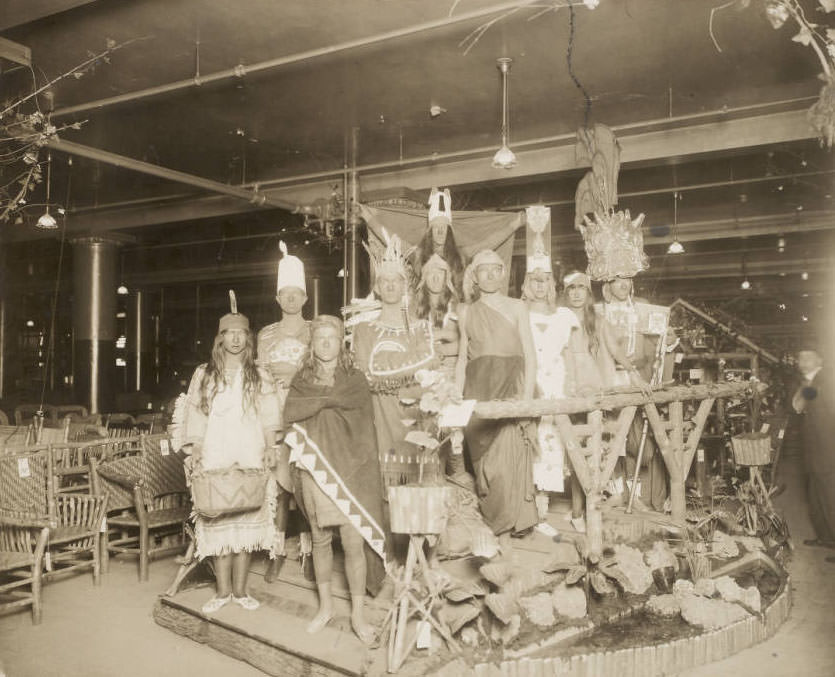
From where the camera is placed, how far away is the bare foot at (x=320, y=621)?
407cm

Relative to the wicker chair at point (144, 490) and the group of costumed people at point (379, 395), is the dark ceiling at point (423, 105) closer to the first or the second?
the group of costumed people at point (379, 395)

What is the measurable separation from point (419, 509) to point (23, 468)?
10.4 feet

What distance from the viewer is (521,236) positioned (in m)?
14.0

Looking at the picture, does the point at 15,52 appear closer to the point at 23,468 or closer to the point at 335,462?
the point at 23,468

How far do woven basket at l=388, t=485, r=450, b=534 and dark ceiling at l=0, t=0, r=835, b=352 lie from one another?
8.99 feet

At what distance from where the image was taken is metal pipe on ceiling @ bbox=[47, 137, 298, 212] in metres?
7.71

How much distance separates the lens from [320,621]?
4102 mm

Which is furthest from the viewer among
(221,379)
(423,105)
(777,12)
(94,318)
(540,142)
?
(94,318)

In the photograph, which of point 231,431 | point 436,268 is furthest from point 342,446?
point 436,268

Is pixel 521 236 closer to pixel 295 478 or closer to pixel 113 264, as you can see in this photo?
pixel 113 264

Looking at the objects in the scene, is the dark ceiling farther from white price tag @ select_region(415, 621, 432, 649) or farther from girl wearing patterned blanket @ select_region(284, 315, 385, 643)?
white price tag @ select_region(415, 621, 432, 649)

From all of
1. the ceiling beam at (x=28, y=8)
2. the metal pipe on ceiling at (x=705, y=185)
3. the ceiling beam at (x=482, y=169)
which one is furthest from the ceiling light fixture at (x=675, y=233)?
the ceiling beam at (x=28, y=8)

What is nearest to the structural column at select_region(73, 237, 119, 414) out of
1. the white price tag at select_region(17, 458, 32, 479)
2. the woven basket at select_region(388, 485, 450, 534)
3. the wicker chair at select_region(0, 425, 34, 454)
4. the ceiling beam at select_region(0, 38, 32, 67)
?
the wicker chair at select_region(0, 425, 34, 454)

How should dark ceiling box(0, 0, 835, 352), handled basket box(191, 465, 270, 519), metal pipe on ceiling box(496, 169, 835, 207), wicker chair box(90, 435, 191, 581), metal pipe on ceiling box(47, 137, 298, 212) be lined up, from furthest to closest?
1. metal pipe on ceiling box(496, 169, 835, 207)
2. metal pipe on ceiling box(47, 137, 298, 212)
3. dark ceiling box(0, 0, 835, 352)
4. wicker chair box(90, 435, 191, 581)
5. handled basket box(191, 465, 270, 519)
